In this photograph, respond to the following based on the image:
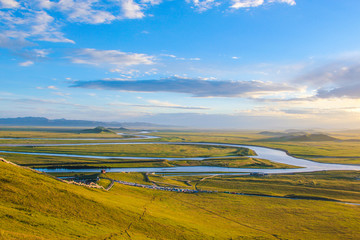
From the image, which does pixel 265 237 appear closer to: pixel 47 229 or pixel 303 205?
pixel 303 205

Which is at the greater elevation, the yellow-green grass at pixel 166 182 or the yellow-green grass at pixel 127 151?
the yellow-green grass at pixel 127 151

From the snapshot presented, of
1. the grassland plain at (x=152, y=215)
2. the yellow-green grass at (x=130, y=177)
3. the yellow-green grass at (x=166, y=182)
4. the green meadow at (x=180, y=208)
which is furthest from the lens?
the yellow-green grass at (x=130, y=177)

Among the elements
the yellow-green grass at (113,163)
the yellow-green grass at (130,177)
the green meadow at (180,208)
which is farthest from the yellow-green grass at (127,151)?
the green meadow at (180,208)

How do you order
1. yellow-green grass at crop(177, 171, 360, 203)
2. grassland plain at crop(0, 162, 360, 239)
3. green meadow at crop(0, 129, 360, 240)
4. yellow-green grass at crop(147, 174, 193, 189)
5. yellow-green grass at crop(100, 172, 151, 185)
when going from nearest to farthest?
grassland plain at crop(0, 162, 360, 239)
green meadow at crop(0, 129, 360, 240)
yellow-green grass at crop(177, 171, 360, 203)
yellow-green grass at crop(147, 174, 193, 189)
yellow-green grass at crop(100, 172, 151, 185)

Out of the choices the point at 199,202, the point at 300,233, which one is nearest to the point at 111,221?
the point at 199,202

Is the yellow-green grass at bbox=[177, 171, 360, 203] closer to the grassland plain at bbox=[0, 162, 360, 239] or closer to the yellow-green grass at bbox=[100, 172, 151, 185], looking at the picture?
the grassland plain at bbox=[0, 162, 360, 239]

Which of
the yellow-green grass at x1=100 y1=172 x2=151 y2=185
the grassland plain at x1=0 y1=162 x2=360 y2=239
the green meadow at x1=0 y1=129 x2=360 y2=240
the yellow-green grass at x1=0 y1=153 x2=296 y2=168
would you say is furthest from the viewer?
the yellow-green grass at x1=0 y1=153 x2=296 y2=168

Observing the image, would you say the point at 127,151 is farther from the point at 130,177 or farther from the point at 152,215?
the point at 152,215

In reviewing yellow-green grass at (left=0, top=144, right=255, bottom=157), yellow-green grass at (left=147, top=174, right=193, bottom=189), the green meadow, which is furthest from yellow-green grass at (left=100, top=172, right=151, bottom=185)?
yellow-green grass at (left=0, top=144, right=255, bottom=157)

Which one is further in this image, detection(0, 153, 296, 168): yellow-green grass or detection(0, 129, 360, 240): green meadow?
detection(0, 153, 296, 168): yellow-green grass

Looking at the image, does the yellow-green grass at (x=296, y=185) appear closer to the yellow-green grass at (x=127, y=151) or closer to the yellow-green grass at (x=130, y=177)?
the yellow-green grass at (x=130, y=177)
